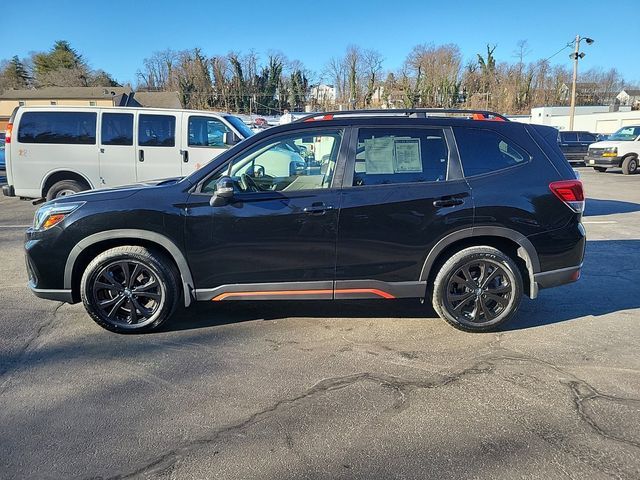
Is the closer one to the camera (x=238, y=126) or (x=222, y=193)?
(x=222, y=193)

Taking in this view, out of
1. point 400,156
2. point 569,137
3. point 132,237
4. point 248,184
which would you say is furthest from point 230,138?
point 569,137

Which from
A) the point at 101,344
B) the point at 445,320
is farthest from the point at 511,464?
the point at 101,344

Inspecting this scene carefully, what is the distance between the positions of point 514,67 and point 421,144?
221ft

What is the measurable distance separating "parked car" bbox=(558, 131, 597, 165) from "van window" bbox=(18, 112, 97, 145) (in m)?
23.6

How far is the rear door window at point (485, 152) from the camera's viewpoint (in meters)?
4.12

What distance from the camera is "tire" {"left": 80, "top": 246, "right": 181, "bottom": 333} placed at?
158 inches

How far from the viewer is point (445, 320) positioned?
4238 millimetres

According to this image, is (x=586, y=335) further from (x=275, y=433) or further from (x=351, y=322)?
(x=275, y=433)

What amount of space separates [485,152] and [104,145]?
7615 millimetres

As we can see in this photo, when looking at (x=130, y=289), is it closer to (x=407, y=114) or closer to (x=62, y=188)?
(x=407, y=114)

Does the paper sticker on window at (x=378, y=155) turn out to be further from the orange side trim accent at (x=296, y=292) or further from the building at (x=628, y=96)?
the building at (x=628, y=96)

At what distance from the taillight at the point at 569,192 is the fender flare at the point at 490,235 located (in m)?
0.49

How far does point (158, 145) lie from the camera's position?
909 centimetres

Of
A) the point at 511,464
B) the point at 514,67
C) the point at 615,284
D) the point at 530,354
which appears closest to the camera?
the point at 511,464
